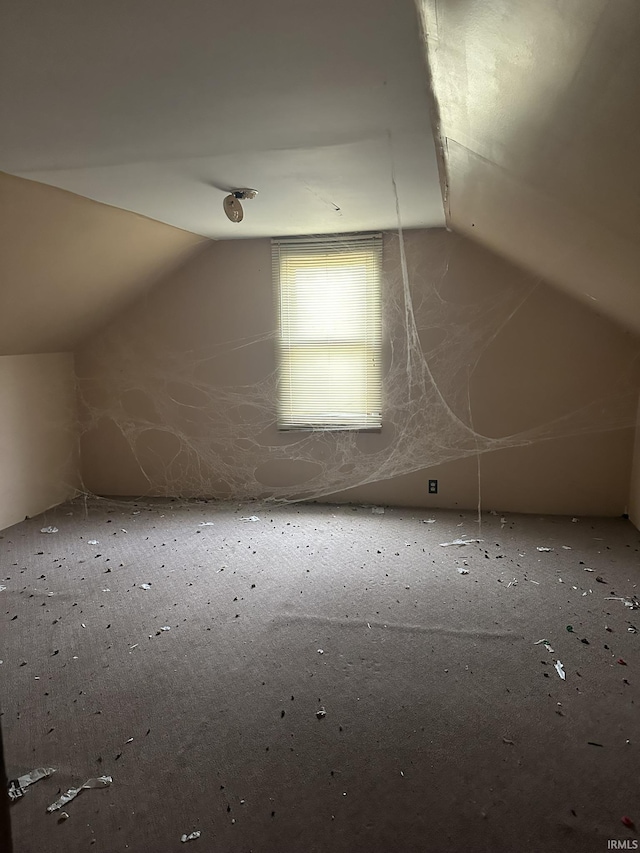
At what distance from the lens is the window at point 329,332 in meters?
4.03

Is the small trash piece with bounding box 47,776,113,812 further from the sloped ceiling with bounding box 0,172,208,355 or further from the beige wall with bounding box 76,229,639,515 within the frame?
the beige wall with bounding box 76,229,639,515

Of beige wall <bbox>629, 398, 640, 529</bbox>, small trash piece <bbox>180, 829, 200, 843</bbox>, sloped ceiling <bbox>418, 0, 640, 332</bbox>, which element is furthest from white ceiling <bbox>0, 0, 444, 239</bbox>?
beige wall <bbox>629, 398, 640, 529</bbox>

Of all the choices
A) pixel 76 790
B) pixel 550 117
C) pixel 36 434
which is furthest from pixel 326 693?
pixel 36 434

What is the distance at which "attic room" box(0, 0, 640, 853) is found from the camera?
1452 millimetres

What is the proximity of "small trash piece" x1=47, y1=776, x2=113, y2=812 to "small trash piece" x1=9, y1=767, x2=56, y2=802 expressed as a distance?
0.12 metres

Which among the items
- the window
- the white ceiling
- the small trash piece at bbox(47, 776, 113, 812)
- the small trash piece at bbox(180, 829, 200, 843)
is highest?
the white ceiling

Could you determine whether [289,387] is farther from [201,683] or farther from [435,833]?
[435,833]

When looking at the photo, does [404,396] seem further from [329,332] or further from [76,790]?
[76,790]

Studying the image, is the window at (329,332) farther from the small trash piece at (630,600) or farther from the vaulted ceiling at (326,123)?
the small trash piece at (630,600)

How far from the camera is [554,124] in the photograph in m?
1.39

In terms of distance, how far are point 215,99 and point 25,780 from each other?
212 cm

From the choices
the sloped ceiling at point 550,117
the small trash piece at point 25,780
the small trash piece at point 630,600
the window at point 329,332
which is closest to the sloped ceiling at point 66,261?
the window at point 329,332

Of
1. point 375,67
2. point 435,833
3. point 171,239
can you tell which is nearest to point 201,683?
point 435,833

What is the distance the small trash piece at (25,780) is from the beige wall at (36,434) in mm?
2591
